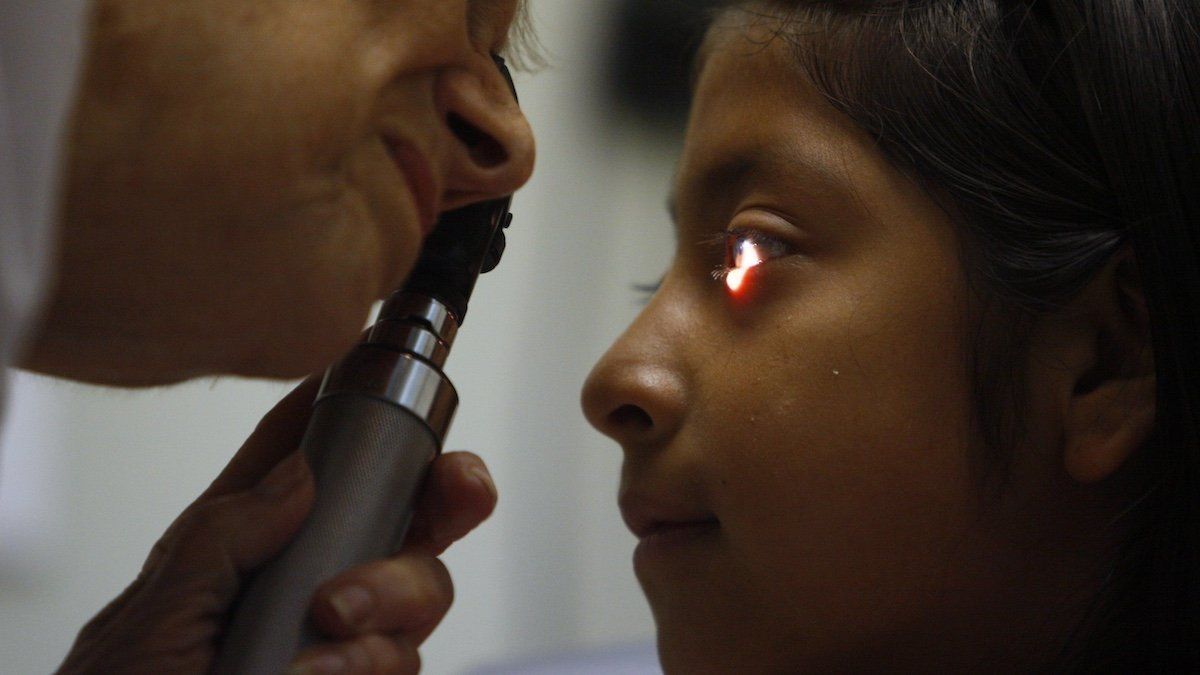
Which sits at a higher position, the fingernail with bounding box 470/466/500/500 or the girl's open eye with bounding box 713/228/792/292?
the girl's open eye with bounding box 713/228/792/292

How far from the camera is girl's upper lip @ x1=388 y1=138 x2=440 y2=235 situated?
539 millimetres

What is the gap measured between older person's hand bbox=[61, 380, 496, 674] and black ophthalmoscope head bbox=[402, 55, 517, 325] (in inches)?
3.5

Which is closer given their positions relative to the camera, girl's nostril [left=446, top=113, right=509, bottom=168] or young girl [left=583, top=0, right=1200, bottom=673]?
girl's nostril [left=446, top=113, right=509, bottom=168]

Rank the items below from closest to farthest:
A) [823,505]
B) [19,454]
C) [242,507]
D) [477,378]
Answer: [242,507] → [823,505] → [19,454] → [477,378]

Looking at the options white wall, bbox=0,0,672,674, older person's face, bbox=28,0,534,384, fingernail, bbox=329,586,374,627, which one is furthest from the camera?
white wall, bbox=0,0,672,674

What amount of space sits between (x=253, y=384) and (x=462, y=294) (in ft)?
2.77

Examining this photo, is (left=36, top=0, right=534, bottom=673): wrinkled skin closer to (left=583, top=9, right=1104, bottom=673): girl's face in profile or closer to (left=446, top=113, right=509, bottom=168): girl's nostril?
(left=446, top=113, right=509, bottom=168): girl's nostril

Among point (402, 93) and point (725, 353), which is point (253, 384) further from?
point (402, 93)

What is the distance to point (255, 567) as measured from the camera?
1.92 ft

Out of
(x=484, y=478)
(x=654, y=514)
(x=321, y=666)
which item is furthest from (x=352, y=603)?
(x=654, y=514)

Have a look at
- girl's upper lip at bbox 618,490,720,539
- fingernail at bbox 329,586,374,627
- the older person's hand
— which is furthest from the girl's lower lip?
fingernail at bbox 329,586,374,627

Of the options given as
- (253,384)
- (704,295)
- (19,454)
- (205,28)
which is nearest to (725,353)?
(704,295)

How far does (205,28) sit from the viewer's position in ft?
1.46

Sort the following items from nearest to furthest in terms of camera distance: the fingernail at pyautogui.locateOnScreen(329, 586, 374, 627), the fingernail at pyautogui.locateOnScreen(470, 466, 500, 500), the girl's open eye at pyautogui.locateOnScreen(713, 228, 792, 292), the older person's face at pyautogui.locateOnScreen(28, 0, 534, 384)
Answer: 1. the older person's face at pyautogui.locateOnScreen(28, 0, 534, 384)
2. the fingernail at pyautogui.locateOnScreen(329, 586, 374, 627)
3. the fingernail at pyautogui.locateOnScreen(470, 466, 500, 500)
4. the girl's open eye at pyautogui.locateOnScreen(713, 228, 792, 292)
